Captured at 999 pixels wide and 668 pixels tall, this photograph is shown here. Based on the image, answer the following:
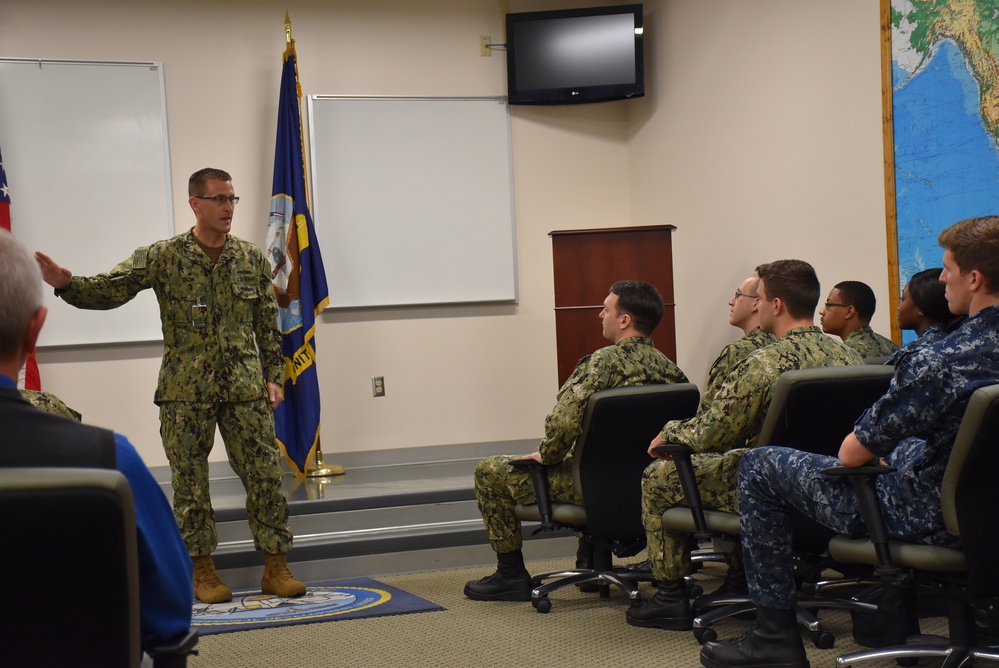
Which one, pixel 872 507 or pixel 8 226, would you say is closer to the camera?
pixel 872 507

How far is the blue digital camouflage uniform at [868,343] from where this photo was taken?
4539mm

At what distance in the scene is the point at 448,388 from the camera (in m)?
7.36

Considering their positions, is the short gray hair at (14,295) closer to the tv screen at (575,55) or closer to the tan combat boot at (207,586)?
the tan combat boot at (207,586)

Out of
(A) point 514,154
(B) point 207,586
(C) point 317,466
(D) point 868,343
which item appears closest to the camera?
(B) point 207,586

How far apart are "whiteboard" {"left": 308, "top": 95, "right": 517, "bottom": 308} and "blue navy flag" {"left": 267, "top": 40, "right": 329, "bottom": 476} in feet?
1.84

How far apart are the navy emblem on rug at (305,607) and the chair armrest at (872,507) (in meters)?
1.96

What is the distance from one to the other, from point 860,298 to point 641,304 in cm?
134

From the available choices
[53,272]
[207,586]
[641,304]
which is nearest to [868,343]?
[641,304]

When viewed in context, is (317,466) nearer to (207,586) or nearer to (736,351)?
(207,586)

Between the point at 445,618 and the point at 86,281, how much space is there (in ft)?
6.20

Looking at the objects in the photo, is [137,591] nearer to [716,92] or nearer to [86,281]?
[86,281]

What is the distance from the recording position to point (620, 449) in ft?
12.2

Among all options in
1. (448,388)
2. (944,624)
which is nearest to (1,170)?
(448,388)

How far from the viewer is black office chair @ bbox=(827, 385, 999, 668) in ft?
7.68
